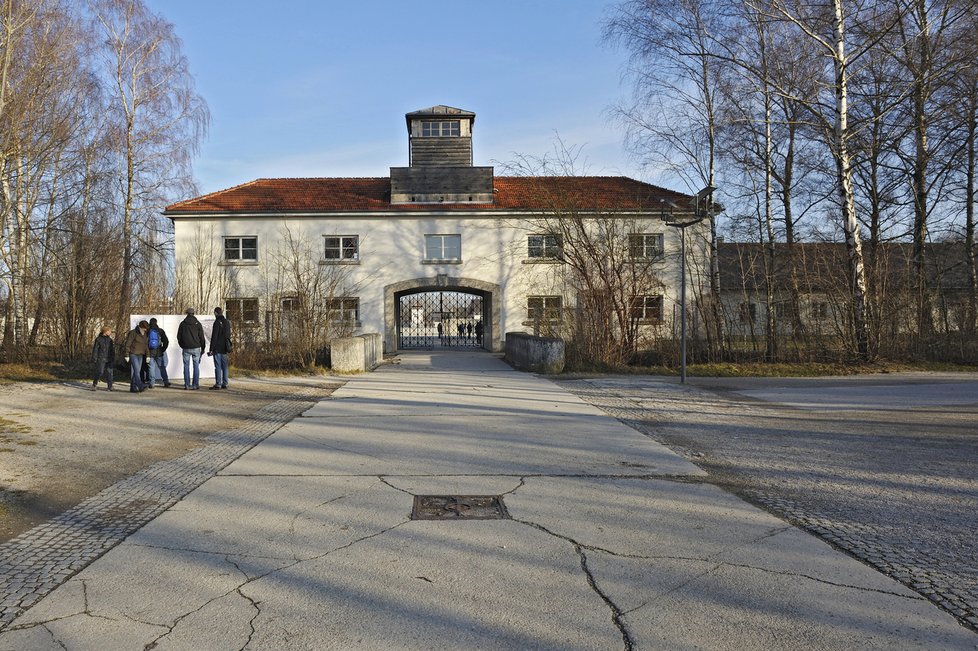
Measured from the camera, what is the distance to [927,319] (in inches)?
776

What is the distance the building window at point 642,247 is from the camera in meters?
20.2

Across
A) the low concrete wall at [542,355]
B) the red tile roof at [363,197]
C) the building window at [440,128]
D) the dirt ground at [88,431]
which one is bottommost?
the dirt ground at [88,431]

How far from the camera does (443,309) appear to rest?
3288 centimetres

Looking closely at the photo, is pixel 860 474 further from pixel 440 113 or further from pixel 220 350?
pixel 440 113

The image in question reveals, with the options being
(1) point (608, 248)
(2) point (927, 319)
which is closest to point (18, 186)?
(1) point (608, 248)

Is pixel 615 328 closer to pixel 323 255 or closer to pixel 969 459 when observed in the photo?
pixel 969 459

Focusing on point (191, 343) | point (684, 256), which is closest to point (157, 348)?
point (191, 343)

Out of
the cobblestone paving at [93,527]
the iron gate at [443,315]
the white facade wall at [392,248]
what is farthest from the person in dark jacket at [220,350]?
the iron gate at [443,315]

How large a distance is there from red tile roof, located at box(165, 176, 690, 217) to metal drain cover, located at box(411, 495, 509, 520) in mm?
24506

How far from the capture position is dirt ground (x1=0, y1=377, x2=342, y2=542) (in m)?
5.91

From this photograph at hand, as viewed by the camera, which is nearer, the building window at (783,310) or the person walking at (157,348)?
the person walking at (157,348)

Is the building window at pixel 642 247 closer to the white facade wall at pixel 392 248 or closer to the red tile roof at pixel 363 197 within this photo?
the red tile roof at pixel 363 197

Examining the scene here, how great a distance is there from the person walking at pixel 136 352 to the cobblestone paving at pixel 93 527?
671 centimetres

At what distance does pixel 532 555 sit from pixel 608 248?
1603 cm
